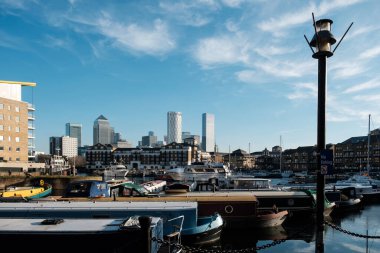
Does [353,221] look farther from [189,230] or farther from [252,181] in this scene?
[189,230]

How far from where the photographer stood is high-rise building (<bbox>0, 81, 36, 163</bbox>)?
94812 millimetres

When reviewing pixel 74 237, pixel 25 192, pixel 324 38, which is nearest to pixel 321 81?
pixel 324 38

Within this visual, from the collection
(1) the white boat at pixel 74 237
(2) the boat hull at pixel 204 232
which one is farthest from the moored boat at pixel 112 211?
(1) the white boat at pixel 74 237

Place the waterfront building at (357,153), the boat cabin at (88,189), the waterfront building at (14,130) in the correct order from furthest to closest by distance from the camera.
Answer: the waterfront building at (357,153), the waterfront building at (14,130), the boat cabin at (88,189)

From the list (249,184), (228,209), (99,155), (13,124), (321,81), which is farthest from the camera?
(99,155)

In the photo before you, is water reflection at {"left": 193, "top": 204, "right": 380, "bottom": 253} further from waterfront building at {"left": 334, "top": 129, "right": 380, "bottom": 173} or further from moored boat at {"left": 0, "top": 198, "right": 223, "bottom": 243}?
waterfront building at {"left": 334, "top": 129, "right": 380, "bottom": 173}

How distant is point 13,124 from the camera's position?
98000 millimetres

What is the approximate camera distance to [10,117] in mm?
97125

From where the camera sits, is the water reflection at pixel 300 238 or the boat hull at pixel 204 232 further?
the water reflection at pixel 300 238

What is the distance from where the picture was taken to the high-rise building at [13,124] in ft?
311

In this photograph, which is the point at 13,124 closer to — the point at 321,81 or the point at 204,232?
the point at 204,232

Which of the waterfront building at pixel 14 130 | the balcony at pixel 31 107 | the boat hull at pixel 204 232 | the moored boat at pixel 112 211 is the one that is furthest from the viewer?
the balcony at pixel 31 107

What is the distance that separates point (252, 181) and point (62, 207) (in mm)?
28062

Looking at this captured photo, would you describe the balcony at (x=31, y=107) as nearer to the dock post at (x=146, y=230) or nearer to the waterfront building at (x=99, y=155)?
the waterfront building at (x=99, y=155)
